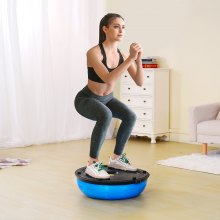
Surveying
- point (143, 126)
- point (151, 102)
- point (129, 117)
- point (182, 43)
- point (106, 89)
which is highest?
point (182, 43)

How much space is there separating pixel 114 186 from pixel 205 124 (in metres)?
2.13

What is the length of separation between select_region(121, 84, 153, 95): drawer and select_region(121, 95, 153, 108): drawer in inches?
2.6

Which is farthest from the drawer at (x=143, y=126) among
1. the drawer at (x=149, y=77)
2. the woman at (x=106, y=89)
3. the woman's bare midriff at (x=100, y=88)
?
the woman's bare midriff at (x=100, y=88)

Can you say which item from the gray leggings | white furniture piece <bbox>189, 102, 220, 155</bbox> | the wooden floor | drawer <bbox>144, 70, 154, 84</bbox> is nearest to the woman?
the gray leggings

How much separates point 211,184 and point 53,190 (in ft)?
4.11

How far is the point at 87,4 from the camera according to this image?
640 centimetres

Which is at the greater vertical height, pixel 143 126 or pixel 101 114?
pixel 101 114

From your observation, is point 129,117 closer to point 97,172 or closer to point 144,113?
point 97,172

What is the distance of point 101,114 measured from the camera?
318 centimetres

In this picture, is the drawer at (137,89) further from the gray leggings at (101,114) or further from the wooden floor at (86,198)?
the gray leggings at (101,114)

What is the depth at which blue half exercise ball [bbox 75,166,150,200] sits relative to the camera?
3129mm

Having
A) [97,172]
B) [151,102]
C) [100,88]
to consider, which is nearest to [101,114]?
[100,88]

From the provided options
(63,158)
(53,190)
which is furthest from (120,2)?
(53,190)

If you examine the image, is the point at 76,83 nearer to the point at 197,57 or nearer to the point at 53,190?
the point at 197,57
